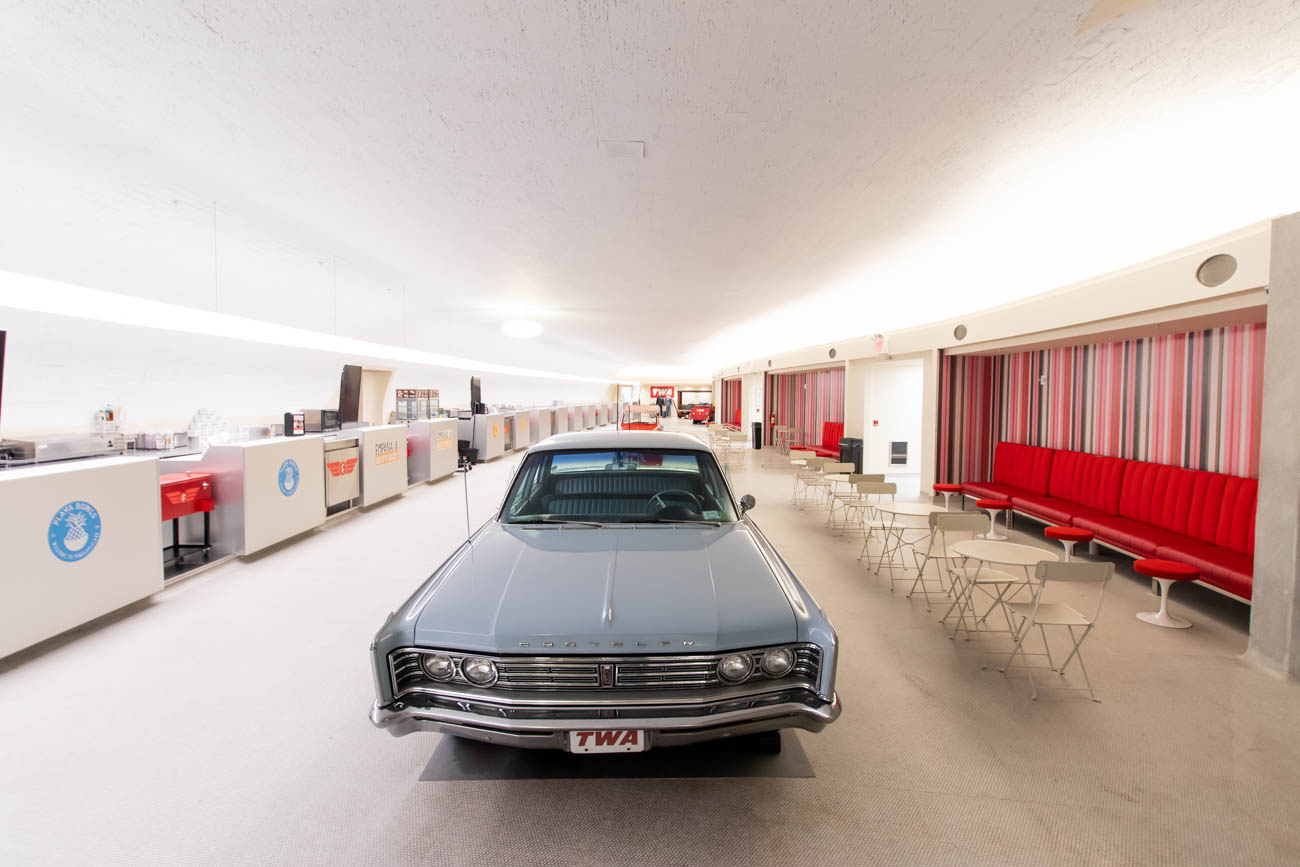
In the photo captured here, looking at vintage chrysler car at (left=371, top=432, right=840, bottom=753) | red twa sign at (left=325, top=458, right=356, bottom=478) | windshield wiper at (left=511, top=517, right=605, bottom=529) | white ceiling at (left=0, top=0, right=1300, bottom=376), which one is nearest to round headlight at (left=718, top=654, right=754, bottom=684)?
vintage chrysler car at (left=371, top=432, right=840, bottom=753)

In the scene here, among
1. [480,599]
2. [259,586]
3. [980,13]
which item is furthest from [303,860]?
[980,13]

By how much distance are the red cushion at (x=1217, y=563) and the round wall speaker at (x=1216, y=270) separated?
2.09 metres

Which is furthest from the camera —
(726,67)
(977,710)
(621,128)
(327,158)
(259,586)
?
(259,586)

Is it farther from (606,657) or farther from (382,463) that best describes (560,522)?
(382,463)

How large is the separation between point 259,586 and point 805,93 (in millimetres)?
5654

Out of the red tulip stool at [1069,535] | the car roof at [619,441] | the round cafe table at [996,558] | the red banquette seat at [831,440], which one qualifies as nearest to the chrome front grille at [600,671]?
the car roof at [619,441]

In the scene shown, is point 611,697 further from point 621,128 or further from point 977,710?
point 621,128

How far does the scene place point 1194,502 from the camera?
504cm

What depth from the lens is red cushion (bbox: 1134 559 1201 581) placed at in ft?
13.5

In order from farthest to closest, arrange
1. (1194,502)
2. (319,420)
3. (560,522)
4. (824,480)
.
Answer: (319,420) < (824,480) < (1194,502) < (560,522)

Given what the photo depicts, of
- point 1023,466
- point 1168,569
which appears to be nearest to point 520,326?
point 1023,466

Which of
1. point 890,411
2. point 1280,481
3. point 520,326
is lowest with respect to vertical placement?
point 1280,481

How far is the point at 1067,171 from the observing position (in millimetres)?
3934

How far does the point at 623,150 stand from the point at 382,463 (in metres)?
6.79
